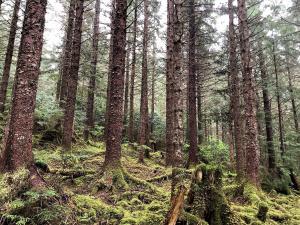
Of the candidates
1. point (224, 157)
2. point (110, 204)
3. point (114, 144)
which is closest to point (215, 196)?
point (110, 204)

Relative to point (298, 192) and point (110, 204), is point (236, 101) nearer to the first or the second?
point (298, 192)

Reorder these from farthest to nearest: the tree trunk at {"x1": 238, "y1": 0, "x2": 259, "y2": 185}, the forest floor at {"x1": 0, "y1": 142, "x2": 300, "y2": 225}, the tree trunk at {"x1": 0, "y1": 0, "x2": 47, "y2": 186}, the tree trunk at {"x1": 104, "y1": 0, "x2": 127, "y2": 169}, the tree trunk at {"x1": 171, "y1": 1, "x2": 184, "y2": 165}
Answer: the tree trunk at {"x1": 238, "y1": 0, "x2": 259, "y2": 185}, the tree trunk at {"x1": 104, "y1": 0, "x2": 127, "y2": 169}, the tree trunk at {"x1": 171, "y1": 1, "x2": 184, "y2": 165}, the tree trunk at {"x1": 0, "y1": 0, "x2": 47, "y2": 186}, the forest floor at {"x1": 0, "y1": 142, "x2": 300, "y2": 225}

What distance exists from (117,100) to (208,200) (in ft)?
13.9

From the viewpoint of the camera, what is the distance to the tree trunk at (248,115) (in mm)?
9500

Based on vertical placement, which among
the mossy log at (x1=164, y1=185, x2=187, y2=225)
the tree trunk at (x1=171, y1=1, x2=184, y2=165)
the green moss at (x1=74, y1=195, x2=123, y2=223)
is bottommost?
the green moss at (x1=74, y1=195, x2=123, y2=223)

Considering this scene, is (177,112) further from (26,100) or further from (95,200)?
(26,100)

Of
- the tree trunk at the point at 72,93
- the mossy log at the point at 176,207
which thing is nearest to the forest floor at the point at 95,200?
the mossy log at the point at 176,207

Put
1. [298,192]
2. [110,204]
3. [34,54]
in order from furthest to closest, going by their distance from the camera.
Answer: [298,192] → [110,204] → [34,54]

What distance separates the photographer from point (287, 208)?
349 inches

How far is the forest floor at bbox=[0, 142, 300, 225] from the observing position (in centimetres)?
482

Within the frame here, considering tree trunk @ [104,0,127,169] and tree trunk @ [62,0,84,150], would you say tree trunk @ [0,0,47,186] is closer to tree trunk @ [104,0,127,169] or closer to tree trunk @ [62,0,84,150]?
tree trunk @ [104,0,127,169]

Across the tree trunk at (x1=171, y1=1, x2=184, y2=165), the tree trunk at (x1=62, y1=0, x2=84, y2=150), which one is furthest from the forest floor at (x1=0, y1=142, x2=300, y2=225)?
the tree trunk at (x1=62, y1=0, x2=84, y2=150)

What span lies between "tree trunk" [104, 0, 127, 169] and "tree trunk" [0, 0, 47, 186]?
2.83 meters

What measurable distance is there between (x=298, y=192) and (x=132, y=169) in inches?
290
